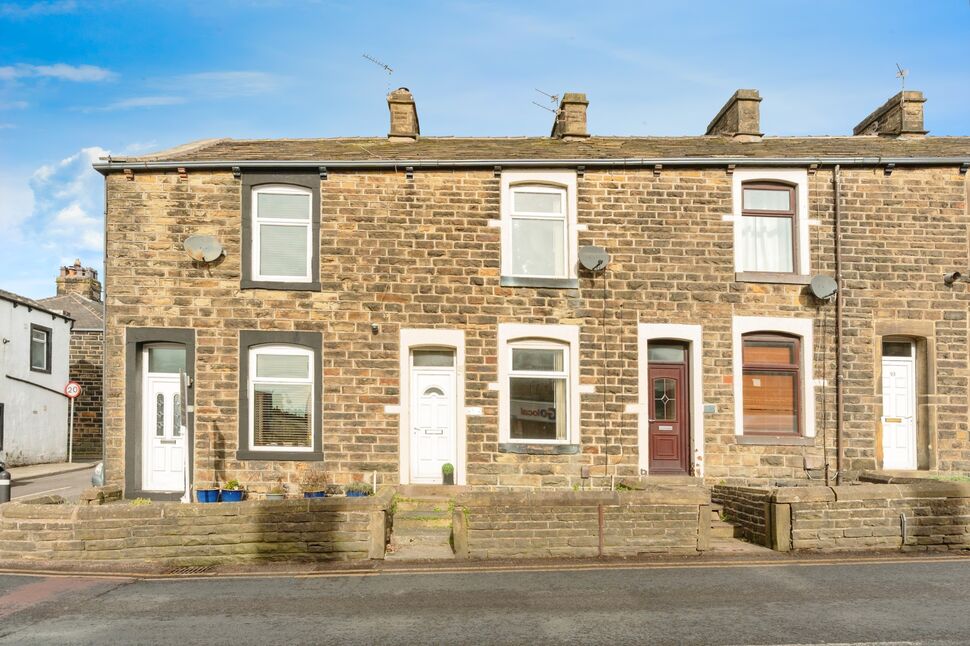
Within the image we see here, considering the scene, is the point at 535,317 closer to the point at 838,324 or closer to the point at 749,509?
the point at 749,509

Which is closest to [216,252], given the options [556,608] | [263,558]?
[263,558]

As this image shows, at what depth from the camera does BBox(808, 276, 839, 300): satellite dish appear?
44.5 ft

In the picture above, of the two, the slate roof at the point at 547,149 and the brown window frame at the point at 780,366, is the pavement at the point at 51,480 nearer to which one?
the slate roof at the point at 547,149

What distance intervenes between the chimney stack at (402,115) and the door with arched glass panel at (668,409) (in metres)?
6.37

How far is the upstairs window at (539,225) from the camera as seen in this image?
1391 centimetres

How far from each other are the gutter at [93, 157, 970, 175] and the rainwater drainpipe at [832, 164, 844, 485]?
54 cm

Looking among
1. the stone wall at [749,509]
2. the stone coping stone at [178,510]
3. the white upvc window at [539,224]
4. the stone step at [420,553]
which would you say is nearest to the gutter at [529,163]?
the white upvc window at [539,224]

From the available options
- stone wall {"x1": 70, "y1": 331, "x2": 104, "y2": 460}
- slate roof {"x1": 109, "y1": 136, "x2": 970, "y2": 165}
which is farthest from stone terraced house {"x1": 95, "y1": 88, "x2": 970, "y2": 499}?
stone wall {"x1": 70, "y1": 331, "x2": 104, "y2": 460}

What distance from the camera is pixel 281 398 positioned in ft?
44.7

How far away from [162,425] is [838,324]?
11874 mm

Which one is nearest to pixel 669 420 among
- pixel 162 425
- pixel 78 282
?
pixel 162 425

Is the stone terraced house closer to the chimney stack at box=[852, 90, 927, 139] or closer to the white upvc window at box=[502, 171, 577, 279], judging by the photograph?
the white upvc window at box=[502, 171, 577, 279]

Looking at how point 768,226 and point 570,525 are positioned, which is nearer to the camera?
point 570,525

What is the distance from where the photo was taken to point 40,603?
301 inches
